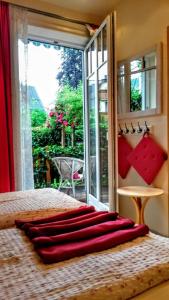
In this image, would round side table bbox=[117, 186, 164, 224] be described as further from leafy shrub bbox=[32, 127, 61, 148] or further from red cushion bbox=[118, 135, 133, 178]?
leafy shrub bbox=[32, 127, 61, 148]

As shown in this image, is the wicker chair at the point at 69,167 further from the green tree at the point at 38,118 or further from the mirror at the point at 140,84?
the mirror at the point at 140,84

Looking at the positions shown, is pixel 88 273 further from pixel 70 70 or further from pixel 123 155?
pixel 70 70

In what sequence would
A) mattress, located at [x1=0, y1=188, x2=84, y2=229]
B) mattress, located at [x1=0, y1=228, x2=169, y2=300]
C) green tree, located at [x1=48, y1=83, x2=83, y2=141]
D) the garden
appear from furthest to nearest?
green tree, located at [x1=48, y1=83, x2=83, y2=141] → the garden → mattress, located at [x1=0, y1=188, x2=84, y2=229] → mattress, located at [x1=0, y1=228, x2=169, y2=300]

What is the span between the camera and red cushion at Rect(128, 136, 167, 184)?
8.71 ft

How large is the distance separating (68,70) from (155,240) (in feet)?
13.0

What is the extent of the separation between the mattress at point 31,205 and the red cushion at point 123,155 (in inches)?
47.4

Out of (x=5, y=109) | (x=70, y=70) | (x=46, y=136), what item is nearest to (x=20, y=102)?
(x=5, y=109)

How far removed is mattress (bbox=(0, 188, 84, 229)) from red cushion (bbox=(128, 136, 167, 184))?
1.09 meters

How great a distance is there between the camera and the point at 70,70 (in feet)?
15.2

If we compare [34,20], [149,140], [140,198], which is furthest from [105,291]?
[34,20]

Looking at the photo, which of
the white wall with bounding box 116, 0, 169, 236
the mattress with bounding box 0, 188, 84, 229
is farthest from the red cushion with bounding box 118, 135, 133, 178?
the mattress with bounding box 0, 188, 84, 229

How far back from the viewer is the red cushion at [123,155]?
121 inches

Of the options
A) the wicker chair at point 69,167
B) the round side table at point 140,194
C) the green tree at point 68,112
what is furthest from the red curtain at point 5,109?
the green tree at point 68,112

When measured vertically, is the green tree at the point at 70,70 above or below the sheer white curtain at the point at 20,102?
above
